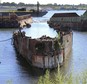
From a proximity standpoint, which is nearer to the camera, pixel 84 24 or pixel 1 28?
pixel 84 24

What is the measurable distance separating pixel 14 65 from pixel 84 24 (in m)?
46.7

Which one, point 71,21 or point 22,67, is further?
point 71,21

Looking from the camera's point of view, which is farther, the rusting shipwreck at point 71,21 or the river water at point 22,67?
the rusting shipwreck at point 71,21

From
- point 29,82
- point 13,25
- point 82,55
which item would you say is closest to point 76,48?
point 82,55

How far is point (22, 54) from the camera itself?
3919 centimetres

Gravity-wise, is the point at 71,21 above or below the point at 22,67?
below

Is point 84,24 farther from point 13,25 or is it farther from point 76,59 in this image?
point 76,59

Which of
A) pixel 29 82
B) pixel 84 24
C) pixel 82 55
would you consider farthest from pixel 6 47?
pixel 84 24

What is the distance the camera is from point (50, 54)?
3136 centimetres

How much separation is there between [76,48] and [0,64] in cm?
1579

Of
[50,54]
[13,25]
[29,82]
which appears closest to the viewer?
[29,82]

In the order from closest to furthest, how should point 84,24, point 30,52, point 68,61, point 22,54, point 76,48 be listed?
point 30,52 < point 68,61 < point 22,54 < point 76,48 < point 84,24

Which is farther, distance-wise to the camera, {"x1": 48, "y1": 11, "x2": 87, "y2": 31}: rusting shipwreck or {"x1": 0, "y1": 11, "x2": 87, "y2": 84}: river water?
{"x1": 48, "y1": 11, "x2": 87, "y2": 31}: rusting shipwreck

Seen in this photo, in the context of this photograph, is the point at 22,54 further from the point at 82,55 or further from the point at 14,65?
the point at 82,55
